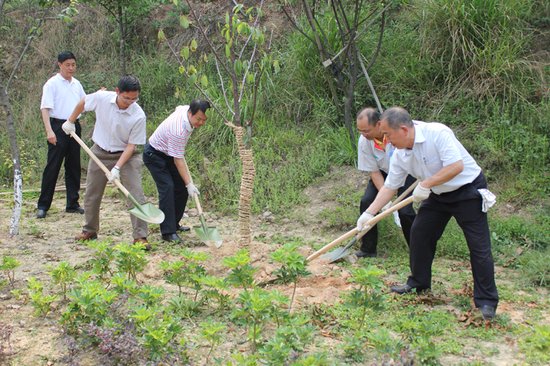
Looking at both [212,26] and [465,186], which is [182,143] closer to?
[465,186]

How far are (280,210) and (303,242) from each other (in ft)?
3.13

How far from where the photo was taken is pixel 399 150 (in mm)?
4492

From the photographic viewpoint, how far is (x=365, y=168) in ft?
18.3

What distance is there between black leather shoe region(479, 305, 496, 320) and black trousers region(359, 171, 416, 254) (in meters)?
1.32

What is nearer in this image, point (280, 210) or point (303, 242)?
point (303, 242)

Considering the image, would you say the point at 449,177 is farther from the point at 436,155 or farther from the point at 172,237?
the point at 172,237

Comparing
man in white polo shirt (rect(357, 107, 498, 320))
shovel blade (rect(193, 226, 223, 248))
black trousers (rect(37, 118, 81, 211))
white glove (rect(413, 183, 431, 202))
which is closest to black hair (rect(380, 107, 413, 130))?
man in white polo shirt (rect(357, 107, 498, 320))

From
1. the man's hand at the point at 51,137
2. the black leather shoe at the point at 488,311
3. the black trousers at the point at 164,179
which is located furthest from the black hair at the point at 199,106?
the black leather shoe at the point at 488,311

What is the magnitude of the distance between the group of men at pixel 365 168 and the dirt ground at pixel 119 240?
1.06 ft

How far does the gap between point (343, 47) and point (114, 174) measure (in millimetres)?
3590

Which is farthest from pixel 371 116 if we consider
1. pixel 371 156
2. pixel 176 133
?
pixel 176 133

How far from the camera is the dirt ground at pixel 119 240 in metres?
3.93

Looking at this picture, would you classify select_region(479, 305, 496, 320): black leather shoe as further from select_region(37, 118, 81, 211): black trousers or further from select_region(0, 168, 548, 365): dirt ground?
select_region(37, 118, 81, 211): black trousers

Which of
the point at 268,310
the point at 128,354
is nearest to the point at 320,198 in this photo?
the point at 268,310
